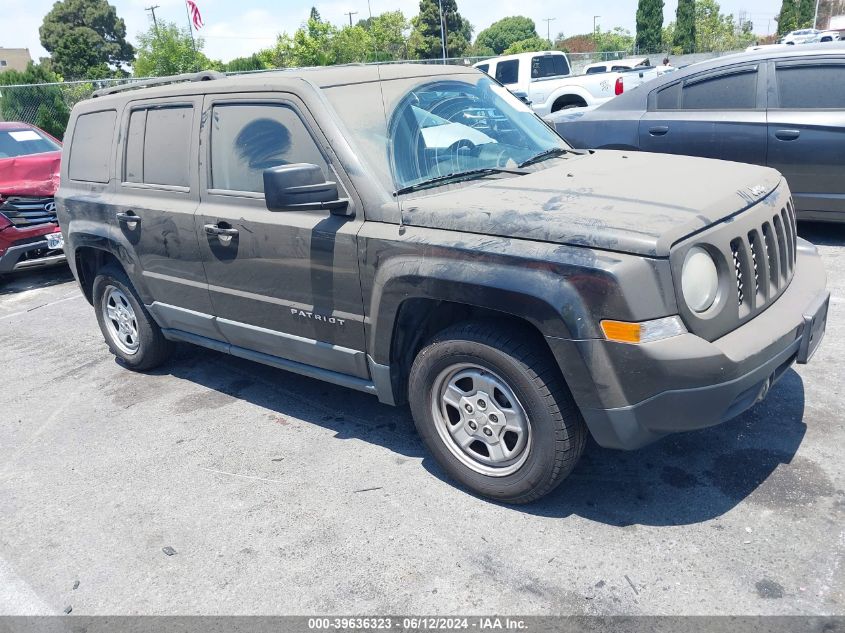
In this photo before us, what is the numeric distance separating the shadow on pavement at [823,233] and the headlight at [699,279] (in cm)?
462

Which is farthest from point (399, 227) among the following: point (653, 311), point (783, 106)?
point (783, 106)

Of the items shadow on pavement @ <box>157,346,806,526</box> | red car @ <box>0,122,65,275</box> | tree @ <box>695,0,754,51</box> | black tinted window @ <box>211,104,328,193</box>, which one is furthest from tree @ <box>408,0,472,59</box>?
shadow on pavement @ <box>157,346,806,526</box>

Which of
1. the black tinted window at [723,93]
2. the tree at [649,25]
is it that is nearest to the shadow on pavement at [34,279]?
the black tinted window at [723,93]

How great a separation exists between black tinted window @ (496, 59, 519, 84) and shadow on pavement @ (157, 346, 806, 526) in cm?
1370

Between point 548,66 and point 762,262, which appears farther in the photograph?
point 548,66

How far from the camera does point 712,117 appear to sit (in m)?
6.75

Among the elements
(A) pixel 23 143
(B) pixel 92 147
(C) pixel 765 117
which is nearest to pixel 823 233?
(C) pixel 765 117

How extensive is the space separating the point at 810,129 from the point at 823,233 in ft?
4.14

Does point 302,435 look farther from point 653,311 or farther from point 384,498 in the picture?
point 653,311

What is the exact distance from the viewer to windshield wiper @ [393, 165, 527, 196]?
3.48 m

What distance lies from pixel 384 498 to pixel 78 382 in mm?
3022

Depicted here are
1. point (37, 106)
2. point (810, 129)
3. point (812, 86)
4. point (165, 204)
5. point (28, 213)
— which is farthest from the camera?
point (37, 106)

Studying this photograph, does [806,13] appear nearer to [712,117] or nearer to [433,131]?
[712,117]

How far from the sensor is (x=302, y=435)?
416 centimetres
